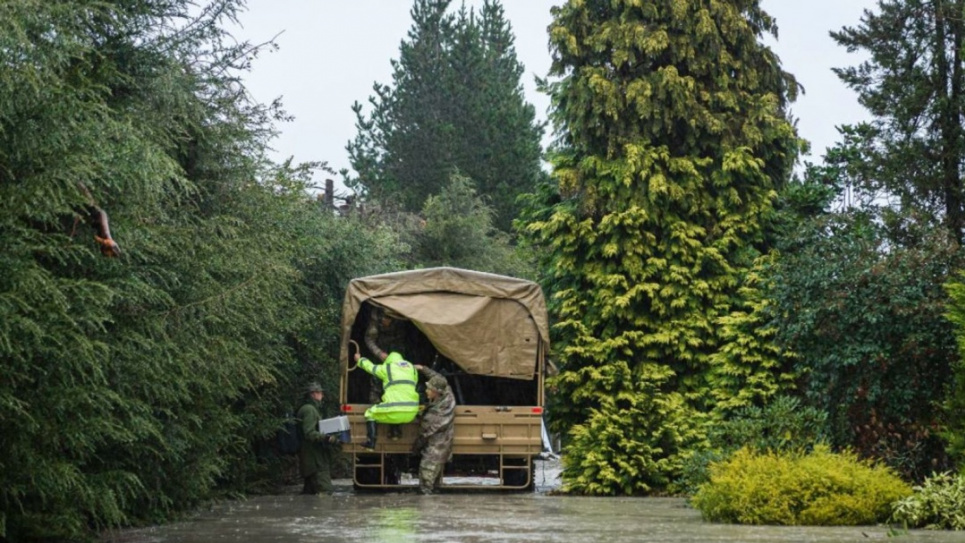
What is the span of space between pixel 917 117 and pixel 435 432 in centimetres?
1347

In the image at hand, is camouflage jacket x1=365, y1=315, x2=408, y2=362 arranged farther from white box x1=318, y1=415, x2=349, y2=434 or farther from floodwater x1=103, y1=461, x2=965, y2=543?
floodwater x1=103, y1=461, x2=965, y2=543

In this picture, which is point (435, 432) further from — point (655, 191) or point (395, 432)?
point (655, 191)

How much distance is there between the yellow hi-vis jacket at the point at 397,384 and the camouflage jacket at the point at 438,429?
276mm

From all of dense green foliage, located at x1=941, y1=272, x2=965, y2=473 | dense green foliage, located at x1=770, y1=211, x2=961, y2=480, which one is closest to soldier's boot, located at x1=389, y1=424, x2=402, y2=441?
dense green foliage, located at x1=770, y1=211, x2=961, y2=480

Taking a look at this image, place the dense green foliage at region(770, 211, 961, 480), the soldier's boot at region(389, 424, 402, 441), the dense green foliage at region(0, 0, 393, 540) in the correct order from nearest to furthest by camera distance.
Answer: the dense green foliage at region(0, 0, 393, 540)
the dense green foliage at region(770, 211, 961, 480)
the soldier's boot at region(389, 424, 402, 441)

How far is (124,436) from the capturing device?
13562mm

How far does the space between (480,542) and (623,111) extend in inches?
540

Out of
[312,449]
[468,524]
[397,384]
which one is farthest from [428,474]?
[468,524]

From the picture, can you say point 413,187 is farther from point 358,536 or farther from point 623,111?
point 358,536

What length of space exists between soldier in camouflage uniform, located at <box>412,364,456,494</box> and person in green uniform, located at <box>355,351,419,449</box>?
0.24 m

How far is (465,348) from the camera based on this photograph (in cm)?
2353

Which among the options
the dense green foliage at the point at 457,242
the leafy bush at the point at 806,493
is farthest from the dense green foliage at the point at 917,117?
the dense green foliage at the point at 457,242

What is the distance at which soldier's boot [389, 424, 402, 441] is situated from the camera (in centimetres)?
2314

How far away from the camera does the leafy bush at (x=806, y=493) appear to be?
51.1 feet
